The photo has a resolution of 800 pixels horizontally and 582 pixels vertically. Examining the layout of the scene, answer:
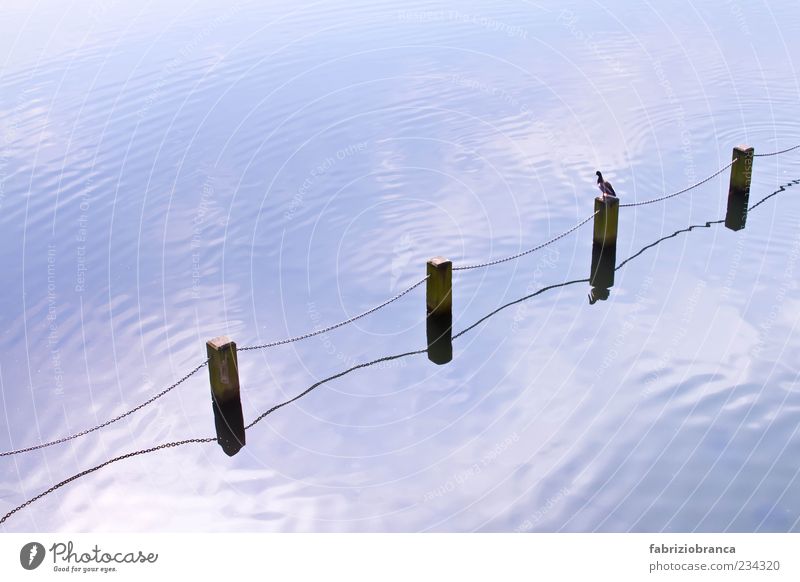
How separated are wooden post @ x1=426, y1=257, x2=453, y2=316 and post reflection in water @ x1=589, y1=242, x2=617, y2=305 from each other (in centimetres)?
301

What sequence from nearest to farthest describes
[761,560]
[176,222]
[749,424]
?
[761,560], [749,424], [176,222]

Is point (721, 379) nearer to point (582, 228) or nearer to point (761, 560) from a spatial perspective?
point (761, 560)

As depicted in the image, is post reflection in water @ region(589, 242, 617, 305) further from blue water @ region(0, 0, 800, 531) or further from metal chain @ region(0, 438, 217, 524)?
metal chain @ region(0, 438, 217, 524)

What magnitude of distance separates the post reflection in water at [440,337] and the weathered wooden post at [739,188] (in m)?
6.34

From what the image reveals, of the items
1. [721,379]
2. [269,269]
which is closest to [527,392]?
[721,379]

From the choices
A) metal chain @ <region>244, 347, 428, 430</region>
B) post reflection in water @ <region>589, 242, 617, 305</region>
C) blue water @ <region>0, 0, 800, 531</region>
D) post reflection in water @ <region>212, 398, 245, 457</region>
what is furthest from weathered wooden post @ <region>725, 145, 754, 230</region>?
post reflection in water @ <region>212, 398, 245, 457</region>

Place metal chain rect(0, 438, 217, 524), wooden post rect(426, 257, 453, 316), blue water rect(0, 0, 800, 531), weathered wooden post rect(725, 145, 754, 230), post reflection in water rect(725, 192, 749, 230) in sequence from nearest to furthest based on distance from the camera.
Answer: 1. metal chain rect(0, 438, 217, 524)
2. blue water rect(0, 0, 800, 531)
3. wooden post rect(426, 257, 453, 316)
4. weathered wooden post rect(725, 145, 754, 230)
5. post reflection in water rect(725, 192, 749, 230)

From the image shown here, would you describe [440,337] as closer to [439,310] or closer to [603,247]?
[439,310]

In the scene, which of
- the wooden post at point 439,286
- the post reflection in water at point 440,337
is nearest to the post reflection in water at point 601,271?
the post reflection in water at point 440,337

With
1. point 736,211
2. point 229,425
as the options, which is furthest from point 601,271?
point 229,425

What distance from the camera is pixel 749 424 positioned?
12156 mm

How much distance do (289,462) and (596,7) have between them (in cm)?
2455

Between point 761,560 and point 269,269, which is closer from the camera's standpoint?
point 761,560

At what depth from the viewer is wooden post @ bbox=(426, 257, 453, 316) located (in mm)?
12969
